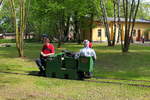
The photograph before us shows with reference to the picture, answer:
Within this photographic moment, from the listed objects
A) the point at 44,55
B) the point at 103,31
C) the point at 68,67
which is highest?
the point at 44,55

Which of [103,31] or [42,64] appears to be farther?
[103,31]

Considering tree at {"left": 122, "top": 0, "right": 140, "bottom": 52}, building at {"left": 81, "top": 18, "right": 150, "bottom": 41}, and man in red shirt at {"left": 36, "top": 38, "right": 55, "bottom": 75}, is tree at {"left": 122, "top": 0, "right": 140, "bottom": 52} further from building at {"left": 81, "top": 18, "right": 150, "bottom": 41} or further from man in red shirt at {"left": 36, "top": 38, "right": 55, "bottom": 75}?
building at {"left": 81, "top": 18, "right": 150, "bottom": 41}

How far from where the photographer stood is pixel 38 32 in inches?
2569

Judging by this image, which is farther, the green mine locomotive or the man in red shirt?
the man in red shirt

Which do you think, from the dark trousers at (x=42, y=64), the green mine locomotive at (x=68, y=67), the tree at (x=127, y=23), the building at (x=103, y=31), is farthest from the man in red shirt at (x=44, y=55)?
the building at (x=103, y=31)

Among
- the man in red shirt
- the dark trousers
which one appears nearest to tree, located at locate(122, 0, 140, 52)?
the man in red shirt

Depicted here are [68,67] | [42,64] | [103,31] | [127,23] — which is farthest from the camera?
[103,31]

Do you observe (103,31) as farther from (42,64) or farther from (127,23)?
(42,64)

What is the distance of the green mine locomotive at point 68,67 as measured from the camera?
10414 mm

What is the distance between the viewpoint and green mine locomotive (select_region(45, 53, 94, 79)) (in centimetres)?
1041

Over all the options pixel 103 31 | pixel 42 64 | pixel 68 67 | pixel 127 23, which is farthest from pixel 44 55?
pixel 103 31

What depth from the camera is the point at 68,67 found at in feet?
35.9

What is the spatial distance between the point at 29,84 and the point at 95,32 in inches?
1880

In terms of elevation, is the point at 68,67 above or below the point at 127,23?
below
